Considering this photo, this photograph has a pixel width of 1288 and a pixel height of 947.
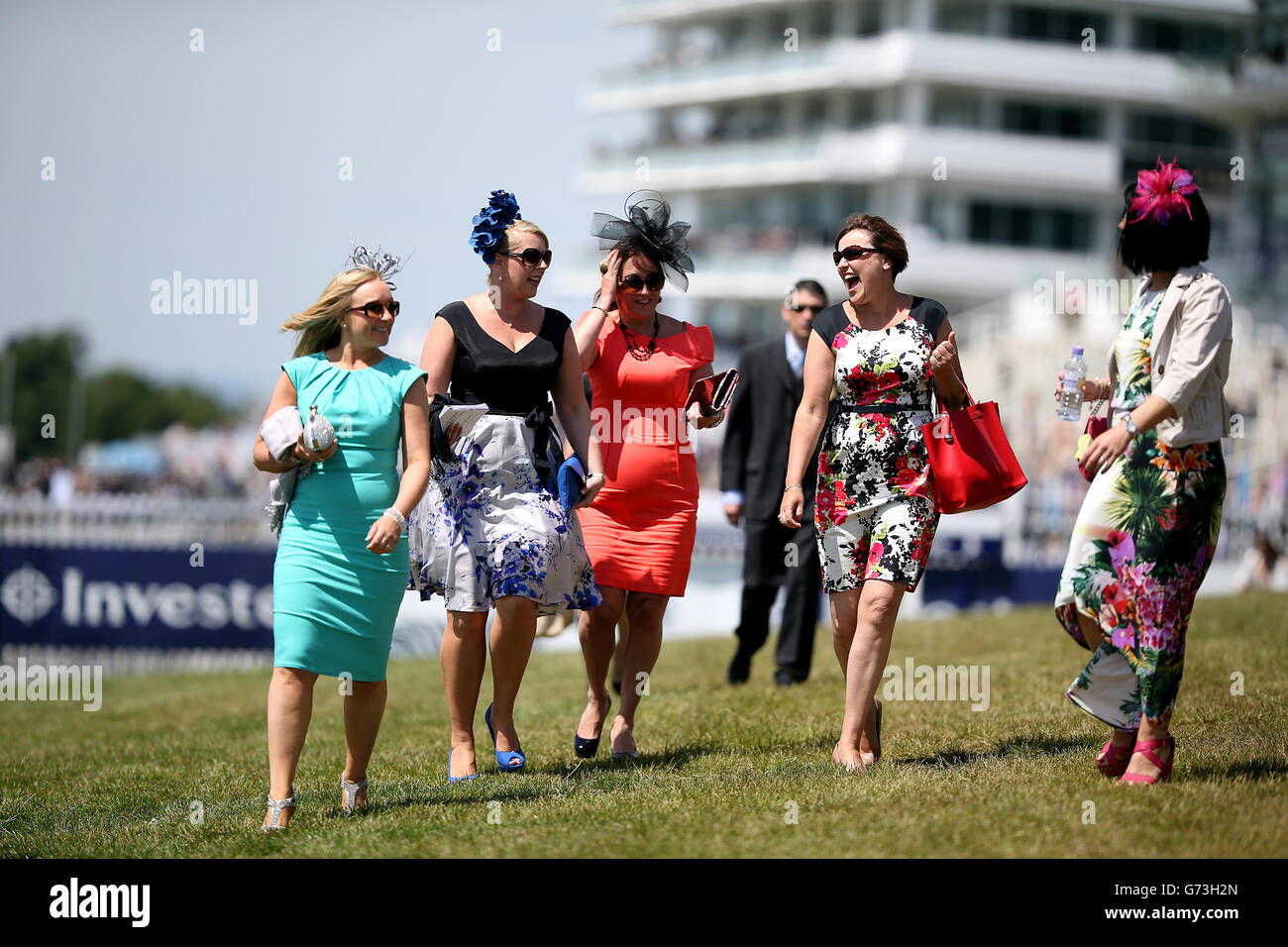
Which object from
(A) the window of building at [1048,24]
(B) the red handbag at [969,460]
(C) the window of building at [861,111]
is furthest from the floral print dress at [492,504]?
(C) the window of building at [861,111]

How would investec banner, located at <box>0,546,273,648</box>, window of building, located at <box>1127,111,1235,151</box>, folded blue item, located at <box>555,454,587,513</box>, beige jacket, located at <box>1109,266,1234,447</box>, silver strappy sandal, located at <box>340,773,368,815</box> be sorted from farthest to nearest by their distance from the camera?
window of building, located at <box>1127,111,1235,151</box> < investec banner, located at <box>0,546,273,648</box> < folded blue item, located at <box>555,454,587,513</box> < silver strappy sandal, located at <box>340,773,368,815</box> < beige jacket, located at <box>1109,266,1234,447</box>

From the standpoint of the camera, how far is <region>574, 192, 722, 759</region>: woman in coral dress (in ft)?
22.1

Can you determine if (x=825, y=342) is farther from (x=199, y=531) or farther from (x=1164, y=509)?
(x=199, y=531)

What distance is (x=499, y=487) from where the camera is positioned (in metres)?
6.16

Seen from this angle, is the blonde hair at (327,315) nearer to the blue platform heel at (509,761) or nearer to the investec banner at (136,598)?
the blue platform heel at (509,761)

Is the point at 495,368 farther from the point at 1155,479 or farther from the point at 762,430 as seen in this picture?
the point at 762,430

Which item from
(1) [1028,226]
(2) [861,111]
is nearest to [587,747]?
(1) [1028,226]

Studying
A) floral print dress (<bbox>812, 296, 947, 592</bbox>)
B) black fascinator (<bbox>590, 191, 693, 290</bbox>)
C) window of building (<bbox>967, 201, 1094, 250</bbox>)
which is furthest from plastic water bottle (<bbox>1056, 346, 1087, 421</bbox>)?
window of building (<bbox>967, 201, 1094, 250</bbox>)

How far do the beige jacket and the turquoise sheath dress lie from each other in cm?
275

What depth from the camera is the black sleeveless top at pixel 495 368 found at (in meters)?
6.13

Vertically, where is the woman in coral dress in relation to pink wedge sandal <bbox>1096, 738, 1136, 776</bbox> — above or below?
above

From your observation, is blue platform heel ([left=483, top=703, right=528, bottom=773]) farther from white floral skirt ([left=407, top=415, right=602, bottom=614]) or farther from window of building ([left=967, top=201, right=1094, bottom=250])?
window of building ([left=967, top=201, right=1094, bottom=250])

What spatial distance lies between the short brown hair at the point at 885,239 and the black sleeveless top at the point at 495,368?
134cm
